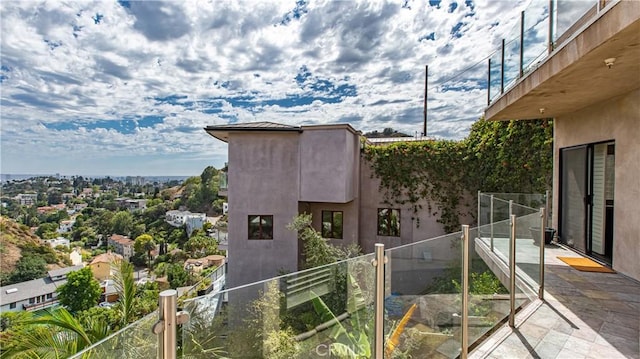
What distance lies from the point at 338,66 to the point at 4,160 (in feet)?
99.8

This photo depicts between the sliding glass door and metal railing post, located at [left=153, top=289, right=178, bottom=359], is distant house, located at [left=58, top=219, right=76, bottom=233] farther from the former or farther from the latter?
the sliding glass door

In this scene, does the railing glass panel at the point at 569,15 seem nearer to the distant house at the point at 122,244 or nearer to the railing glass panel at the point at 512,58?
the railing glass panel at the point at 512,58

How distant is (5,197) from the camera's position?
3484 centimetres

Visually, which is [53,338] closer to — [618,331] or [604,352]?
[604,352]

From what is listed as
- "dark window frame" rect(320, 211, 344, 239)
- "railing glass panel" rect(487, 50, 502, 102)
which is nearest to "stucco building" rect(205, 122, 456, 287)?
"dark window frame" rect(320, 211, 344, 239)

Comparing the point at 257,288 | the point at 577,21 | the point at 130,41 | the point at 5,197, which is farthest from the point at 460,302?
the point at 5,197

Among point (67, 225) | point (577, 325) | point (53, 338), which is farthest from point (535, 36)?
point (67, 225)

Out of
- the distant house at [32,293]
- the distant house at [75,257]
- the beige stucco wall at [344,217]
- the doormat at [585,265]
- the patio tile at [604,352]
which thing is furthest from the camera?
A: the distant house at [75,257]

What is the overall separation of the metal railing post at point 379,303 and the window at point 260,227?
10282 mm

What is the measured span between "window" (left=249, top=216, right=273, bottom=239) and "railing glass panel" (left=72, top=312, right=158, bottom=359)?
11114 mm

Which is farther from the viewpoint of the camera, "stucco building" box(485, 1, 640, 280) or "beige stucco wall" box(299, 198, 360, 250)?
"beige stucco wall" box(299, 198, 360, 250)

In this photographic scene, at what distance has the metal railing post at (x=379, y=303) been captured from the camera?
2.59 meters

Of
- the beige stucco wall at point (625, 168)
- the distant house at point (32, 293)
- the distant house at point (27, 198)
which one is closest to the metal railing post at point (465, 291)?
the beige stucco wall at point (625, 168)

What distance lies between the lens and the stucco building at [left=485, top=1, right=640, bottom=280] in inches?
152
